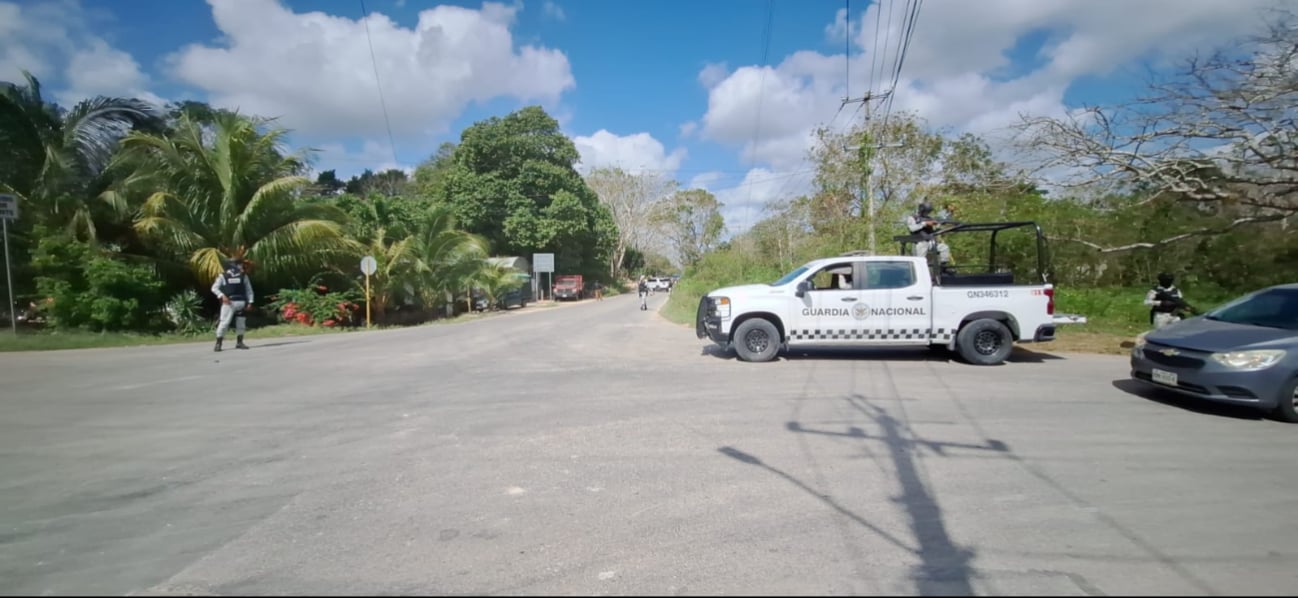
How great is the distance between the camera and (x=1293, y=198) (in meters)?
13.1

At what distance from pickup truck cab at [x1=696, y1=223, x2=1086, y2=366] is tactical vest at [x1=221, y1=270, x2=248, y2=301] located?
10328 mm

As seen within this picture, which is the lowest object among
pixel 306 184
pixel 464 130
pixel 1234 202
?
pixel 1234 202

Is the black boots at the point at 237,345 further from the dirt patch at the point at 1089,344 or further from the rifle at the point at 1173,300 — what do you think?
the rifle at the point at 1173,300

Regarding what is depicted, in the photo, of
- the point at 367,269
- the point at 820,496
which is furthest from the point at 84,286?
the point at 820,496

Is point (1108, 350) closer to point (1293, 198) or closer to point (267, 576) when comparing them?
point (1293, 198)

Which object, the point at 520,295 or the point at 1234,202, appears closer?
the point at 1234,202

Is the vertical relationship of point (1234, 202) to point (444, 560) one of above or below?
above

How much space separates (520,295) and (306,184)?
18.4 metres

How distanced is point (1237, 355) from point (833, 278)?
200 inches

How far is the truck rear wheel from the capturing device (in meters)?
9.65

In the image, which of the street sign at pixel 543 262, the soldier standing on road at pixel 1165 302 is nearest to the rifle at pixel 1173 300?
the soldier standing on road at pixel 1165 302

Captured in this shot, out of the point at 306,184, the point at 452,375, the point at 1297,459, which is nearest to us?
the point at 1297,459

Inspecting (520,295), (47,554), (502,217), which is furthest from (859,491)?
(502,217)

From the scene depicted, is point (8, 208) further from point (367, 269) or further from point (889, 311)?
point (889, 311)
